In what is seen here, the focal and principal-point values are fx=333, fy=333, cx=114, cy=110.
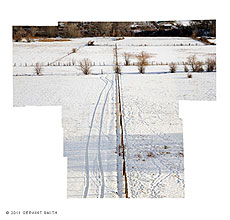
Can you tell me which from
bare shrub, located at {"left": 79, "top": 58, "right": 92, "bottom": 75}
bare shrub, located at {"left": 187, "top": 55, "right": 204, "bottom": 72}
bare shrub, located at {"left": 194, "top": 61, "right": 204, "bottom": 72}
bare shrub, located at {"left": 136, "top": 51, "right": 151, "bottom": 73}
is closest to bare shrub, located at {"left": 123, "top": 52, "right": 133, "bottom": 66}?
bare shrub, located at {"left": 136, "top": 51, "right": 151, "bottom": 73}

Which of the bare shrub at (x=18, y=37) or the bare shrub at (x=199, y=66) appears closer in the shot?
the bare shrub at (x=18, y=37)

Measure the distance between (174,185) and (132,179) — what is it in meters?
0.33

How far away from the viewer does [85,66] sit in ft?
14.8

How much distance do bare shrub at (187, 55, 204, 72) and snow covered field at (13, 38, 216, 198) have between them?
0.29 feet

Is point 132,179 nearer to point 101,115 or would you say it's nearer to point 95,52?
point 101,115

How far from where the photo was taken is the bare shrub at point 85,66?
4.38m

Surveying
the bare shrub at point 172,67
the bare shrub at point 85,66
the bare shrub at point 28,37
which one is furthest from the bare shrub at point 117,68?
the bare shrub at point 28,37

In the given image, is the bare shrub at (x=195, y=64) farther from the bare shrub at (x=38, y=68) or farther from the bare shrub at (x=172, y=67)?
the bare shrub at (x=38, y=68)

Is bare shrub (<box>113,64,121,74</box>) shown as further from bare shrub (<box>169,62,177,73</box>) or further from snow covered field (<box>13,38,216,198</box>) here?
bare shrub (<box>169,62,177,73</box>)

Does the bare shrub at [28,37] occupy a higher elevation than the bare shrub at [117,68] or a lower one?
higher

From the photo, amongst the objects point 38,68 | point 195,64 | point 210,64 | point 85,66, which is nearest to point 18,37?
point 38,68

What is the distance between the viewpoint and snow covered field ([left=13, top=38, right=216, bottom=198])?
2613 millimetres

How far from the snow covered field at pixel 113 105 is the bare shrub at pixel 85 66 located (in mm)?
96

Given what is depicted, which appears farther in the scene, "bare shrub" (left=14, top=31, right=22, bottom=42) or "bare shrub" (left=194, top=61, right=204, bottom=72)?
"bare shrub" (left=194, top=61, right=204, bottom=72)
